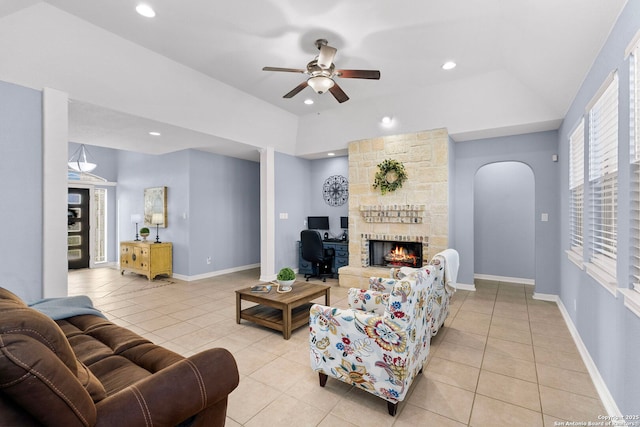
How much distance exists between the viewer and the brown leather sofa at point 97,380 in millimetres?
855

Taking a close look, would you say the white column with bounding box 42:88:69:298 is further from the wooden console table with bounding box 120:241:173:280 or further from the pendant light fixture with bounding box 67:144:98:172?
the pendant light fixture with bounding box 67:144:98:172

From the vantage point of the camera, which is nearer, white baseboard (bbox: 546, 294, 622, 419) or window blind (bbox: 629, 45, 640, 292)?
window blind (bbox: 629, 45, 640, 292)

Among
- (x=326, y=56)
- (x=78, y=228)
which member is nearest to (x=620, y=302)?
(x=326, y=56)

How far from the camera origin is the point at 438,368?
8.50ft

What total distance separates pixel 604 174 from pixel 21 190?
527 cm

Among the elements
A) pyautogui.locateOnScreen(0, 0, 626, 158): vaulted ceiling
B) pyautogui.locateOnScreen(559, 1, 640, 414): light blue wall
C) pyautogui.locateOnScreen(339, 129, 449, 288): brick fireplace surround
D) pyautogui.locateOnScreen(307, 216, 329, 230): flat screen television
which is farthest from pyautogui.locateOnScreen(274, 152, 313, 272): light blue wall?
pyautogui.locateOnScreen(559, 1, 640, 414): light blue wall

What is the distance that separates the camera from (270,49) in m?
3.48

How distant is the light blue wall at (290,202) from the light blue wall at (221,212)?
1267mm

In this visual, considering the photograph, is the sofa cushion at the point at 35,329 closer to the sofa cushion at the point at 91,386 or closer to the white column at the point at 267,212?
the sofa cushion at the point at 91,386

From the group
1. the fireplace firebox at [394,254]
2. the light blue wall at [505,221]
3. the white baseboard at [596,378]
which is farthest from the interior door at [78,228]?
the white baseboard at [596,378]

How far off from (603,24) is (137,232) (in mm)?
8209

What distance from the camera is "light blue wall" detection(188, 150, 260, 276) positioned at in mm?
6105

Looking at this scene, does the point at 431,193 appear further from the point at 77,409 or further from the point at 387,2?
the point at 77,409

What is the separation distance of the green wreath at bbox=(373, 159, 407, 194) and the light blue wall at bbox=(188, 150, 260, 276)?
3.44 m
